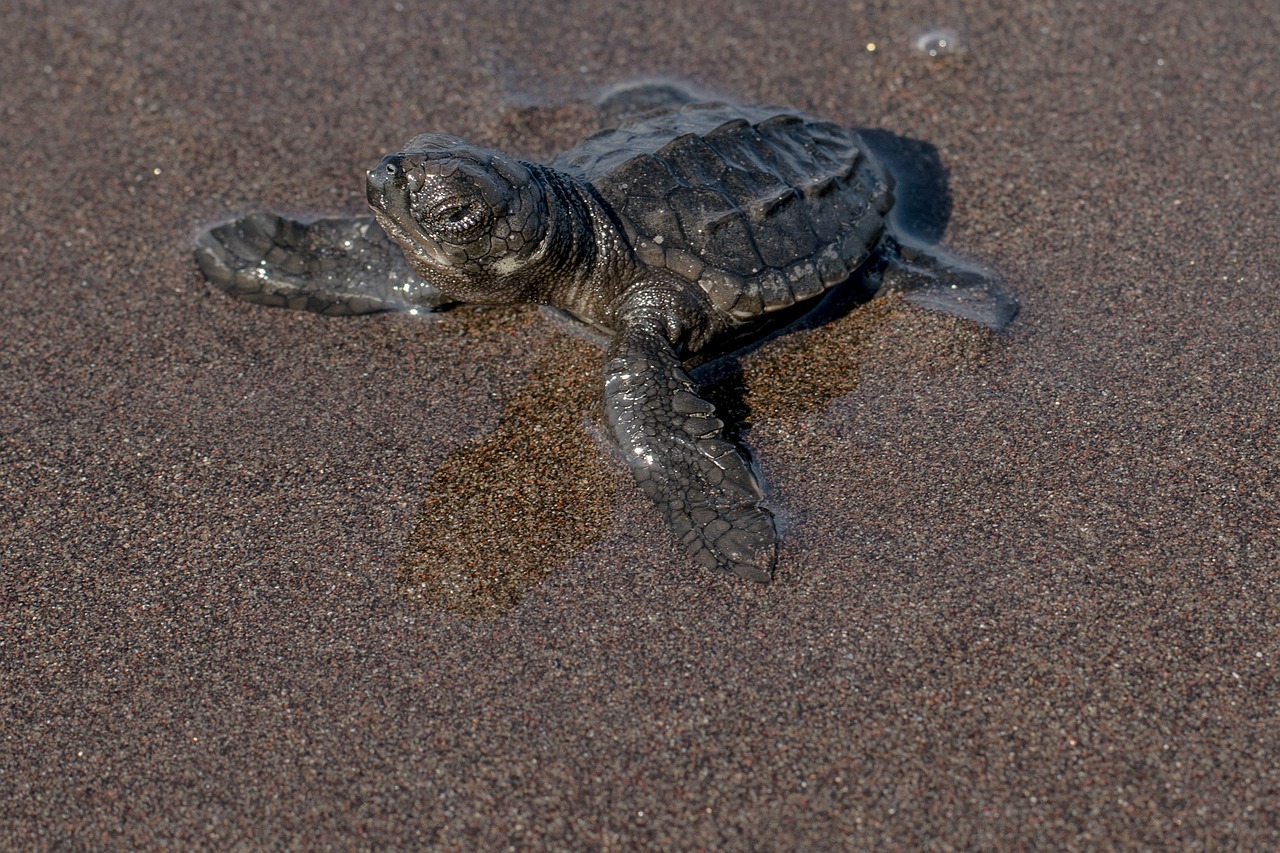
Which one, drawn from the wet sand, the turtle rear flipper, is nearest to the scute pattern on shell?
the turtle rear flipper

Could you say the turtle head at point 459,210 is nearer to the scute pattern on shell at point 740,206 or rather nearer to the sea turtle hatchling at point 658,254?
the sea turtle hatchling at point 658,254

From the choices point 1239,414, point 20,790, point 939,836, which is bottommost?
point 20,790

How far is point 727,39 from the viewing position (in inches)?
210

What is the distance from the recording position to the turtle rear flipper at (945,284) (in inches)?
155

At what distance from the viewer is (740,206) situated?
3.84m

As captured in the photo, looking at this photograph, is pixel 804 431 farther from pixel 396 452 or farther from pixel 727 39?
pixel 727 39

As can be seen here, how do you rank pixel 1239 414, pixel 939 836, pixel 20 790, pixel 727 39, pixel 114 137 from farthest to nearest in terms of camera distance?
pixel 727 39, pixel 114 137, pixel 1239 414, pixel 20 790, pixel 939 836

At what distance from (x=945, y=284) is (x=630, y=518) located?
1595 millimetres

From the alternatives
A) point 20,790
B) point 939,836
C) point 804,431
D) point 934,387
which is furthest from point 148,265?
point 939,836

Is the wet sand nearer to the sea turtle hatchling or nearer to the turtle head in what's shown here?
the sea turtle hatchling

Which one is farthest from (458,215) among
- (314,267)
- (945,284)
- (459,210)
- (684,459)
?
(945,284)

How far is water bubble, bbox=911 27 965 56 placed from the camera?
518 cm

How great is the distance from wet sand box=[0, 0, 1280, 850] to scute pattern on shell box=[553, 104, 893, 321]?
0.30 meters

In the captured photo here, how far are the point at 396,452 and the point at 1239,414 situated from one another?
273 cm
